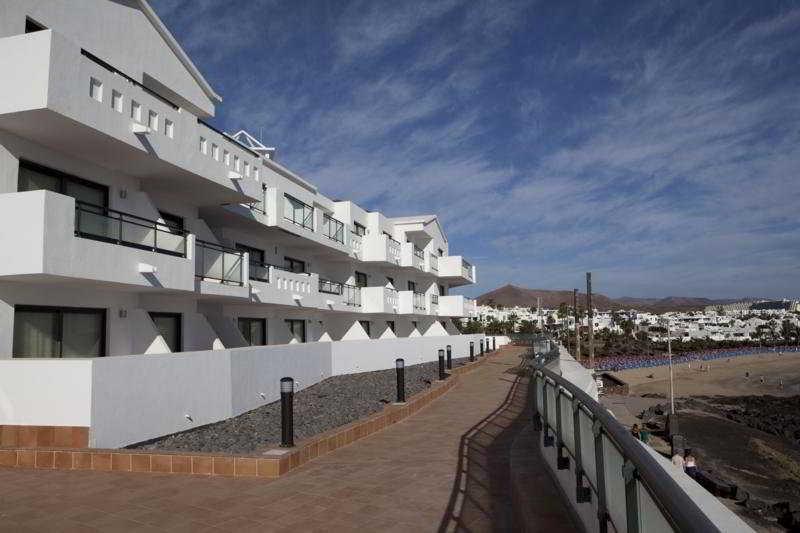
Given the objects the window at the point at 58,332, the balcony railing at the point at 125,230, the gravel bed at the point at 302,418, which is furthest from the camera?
the balcony railing at the point at 125,230

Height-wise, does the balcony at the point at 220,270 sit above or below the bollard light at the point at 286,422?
above

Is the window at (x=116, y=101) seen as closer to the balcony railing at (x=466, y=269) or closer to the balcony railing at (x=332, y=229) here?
the balcony railing at (x=332, y=229)

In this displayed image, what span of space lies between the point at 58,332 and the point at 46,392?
9.02ft

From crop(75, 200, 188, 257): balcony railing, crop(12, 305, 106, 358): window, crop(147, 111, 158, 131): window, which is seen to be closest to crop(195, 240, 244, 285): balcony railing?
crop(75, 200, 188, 257): balcony railing

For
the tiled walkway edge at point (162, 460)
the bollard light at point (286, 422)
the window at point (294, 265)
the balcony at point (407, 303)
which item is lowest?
the tiled walkway edge at point (162, 460)

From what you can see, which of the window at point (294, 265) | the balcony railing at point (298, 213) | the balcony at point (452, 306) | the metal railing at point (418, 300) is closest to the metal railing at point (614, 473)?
the balcony railing at point (298, 213)

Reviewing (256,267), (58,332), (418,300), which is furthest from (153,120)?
(418,300)

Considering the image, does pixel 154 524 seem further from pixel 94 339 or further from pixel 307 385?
pixel 307 385

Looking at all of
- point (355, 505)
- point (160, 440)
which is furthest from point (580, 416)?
point (160, 440)

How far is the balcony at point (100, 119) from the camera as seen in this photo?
30.6ft

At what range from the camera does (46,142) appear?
10703 millimetres

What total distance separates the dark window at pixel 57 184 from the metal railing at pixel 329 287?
11.6 meters

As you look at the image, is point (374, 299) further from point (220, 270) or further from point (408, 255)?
point (220, 270)

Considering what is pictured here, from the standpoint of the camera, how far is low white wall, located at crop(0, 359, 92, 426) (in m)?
8.59
